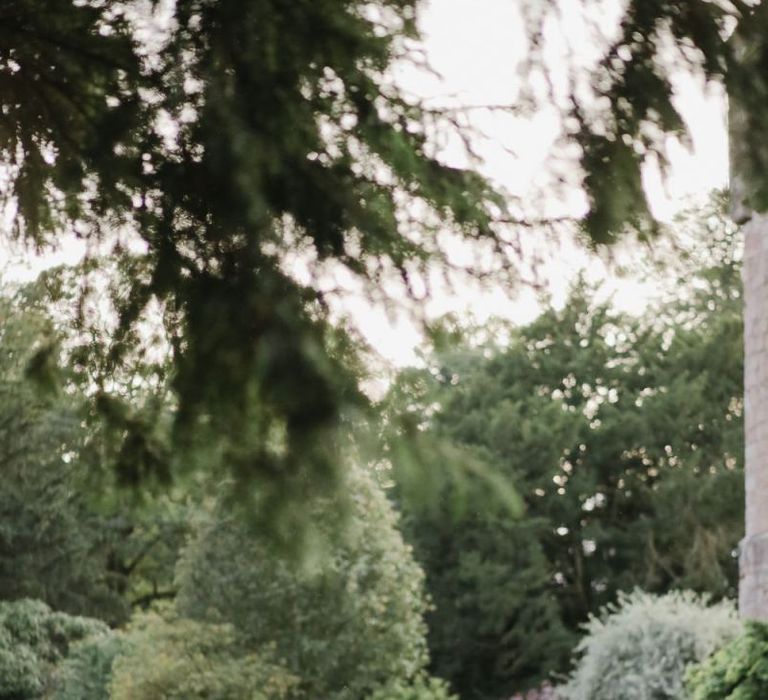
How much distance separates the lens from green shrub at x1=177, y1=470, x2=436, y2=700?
14273mm

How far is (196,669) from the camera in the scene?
13820mm

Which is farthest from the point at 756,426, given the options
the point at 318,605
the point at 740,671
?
the point at 318,605

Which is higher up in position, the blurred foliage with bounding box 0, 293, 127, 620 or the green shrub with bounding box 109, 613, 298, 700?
the blurred foliage with bounding box 0, 293, 127, 620

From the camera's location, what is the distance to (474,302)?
375 cm

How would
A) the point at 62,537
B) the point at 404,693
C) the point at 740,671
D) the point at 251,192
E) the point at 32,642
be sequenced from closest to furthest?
the point at 251,192 → the point at 740,671 → the point at 404,693 → the point at 32,642 → the point at 62,537

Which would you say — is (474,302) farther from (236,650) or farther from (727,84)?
(236,650)

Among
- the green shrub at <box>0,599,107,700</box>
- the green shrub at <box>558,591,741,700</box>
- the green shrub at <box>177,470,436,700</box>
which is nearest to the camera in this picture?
the green shrub at <box>177,470,436,700</box>

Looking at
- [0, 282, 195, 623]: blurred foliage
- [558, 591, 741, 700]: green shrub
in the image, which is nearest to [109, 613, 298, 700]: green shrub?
[0, 282, 195, 623]: blurred foliage

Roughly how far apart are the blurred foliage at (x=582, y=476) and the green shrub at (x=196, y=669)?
269 inches

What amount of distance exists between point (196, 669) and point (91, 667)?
3097 mm

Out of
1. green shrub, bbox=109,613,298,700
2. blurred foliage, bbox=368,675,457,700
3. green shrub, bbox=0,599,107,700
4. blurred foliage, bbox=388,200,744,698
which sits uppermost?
blurred foliage, bbox=388,200,744,698

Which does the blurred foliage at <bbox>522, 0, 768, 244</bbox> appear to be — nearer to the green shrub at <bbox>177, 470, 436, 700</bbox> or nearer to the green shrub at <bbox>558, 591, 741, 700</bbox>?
the green shrub at <bbox>177, 470, 436, 700</bbox>

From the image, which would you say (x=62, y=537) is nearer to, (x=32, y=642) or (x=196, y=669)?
(x=32, y=642)

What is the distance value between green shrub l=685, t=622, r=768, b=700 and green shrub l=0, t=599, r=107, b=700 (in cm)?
1089
